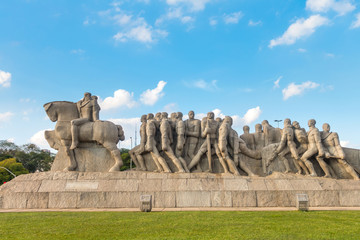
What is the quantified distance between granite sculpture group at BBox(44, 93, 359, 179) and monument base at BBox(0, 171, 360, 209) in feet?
2.37

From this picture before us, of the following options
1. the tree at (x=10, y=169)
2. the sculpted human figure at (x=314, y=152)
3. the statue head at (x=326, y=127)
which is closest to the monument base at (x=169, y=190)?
the sculpted human figure at (x=314, y=152)

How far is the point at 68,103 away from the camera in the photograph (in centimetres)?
1280

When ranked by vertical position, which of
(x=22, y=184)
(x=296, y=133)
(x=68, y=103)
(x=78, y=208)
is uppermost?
(x=68, y=103)

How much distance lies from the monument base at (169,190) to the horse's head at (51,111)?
2481 mm

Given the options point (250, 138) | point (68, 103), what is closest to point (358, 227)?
point (250, 138)

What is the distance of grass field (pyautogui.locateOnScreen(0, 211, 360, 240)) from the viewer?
5.51 m

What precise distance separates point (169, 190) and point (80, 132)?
444 cm

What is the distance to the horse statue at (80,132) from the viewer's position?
477 inches

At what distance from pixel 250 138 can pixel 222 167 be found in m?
1.95

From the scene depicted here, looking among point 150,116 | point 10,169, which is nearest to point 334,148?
point 150,116

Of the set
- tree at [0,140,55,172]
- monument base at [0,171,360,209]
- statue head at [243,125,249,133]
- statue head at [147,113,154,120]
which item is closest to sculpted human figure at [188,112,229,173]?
monument base at [0,171,360,209]

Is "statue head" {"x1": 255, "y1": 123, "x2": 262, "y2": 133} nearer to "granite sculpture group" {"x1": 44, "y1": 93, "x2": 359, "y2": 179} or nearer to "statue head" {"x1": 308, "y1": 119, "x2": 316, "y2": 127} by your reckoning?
"granite sculpture group" {"x1": 44, "y1": 93, "x2": 359, "y2": 179}

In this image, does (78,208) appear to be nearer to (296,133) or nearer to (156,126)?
(156,126)

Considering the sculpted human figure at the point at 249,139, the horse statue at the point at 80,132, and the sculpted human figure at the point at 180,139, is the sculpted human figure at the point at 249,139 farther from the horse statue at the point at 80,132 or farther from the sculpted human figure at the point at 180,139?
the horse statue at the point at 80,132
